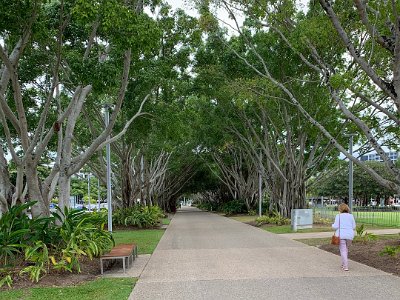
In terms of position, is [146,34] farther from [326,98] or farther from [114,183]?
[114,183]

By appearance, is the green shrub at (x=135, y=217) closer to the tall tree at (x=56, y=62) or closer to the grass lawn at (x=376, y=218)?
the tall tree at (x=56, y=62)

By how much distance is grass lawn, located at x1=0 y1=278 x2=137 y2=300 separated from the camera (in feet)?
23.4

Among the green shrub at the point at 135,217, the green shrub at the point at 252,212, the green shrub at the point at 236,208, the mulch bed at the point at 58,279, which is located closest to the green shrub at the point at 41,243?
the mulch bed at the point at 58,279

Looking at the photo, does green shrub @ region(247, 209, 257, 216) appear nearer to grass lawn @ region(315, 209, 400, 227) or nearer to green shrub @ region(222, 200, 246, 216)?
green shrub @ region(222, 200, 246, 216)

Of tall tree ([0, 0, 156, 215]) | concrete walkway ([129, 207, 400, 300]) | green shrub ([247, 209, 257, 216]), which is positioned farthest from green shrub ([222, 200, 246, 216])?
tall tree ([0, 0, 156, 215])

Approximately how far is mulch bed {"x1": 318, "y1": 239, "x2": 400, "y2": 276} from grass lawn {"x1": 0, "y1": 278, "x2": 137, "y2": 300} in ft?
17.9

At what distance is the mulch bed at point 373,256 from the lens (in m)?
9.41

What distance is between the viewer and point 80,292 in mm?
7453

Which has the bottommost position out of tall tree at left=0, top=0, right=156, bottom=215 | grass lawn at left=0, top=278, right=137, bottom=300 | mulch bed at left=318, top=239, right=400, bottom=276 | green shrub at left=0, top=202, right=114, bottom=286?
grass lawn at left=0, top=278, right=137, bottom=300

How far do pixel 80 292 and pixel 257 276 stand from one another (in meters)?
3.44

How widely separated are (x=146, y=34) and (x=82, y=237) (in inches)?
182

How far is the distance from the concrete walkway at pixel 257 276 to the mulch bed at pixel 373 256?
0.31 m

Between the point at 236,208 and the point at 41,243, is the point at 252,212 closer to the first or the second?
the point at 236,208

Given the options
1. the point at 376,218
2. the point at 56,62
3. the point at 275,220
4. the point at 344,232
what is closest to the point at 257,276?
the point at 344,232
